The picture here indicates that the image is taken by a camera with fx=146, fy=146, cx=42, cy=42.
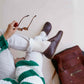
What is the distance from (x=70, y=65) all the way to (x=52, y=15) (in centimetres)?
45

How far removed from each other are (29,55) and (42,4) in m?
0.60

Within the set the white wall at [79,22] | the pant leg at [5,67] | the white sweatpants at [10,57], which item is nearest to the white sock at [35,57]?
the white sweatpants at [10,57]

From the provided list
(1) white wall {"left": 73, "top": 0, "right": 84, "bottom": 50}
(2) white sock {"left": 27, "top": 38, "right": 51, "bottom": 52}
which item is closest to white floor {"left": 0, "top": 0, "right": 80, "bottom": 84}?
(1) white wall {"left": 73, "top": 0, "right": 84, "bottom": 50}

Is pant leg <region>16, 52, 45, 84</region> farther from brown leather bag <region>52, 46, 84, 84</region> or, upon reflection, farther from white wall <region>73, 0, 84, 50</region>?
white wall <region>73, 0, 84, 50</region>

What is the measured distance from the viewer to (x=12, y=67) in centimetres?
76

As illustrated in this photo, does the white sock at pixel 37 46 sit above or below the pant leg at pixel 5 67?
above

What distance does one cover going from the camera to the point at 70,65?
43.8 inches

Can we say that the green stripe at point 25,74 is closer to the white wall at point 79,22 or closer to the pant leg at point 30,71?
the pant leg at point 30,71

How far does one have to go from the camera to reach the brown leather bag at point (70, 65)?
3.56ft

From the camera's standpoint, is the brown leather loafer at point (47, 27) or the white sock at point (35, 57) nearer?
the white sock at point (35, 57)

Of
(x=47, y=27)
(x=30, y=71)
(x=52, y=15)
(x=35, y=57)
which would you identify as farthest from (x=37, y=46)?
(x=52, y=15)

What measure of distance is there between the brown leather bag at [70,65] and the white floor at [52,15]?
0.28 ft

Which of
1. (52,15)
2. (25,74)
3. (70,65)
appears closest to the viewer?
(25,74)

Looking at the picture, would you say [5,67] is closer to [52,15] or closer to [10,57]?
[10,57]
